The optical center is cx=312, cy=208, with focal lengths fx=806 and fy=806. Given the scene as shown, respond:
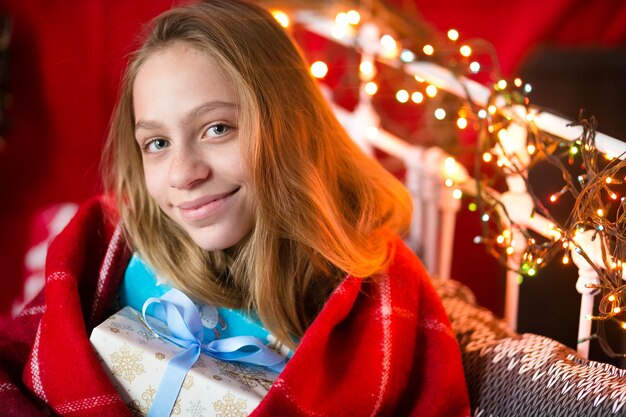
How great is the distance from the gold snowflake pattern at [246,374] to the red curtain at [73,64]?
1.73 meters

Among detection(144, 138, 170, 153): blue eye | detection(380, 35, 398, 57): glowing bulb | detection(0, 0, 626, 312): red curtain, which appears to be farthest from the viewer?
detection(0, 0, 626, 312): red curtain

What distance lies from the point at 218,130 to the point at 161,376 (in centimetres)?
33

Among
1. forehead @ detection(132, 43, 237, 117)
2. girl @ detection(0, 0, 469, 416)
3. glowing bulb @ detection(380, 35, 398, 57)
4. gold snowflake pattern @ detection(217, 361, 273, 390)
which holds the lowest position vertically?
gold snowflake pattern @ detection(217, 361, 273, 390)

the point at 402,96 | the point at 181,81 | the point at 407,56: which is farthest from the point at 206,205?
the point at 407,56

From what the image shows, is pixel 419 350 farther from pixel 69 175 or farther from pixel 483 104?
pixel 69 175

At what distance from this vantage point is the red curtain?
8.79ft

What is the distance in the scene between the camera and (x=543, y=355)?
1052 millimetres

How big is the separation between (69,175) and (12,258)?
0.35 m

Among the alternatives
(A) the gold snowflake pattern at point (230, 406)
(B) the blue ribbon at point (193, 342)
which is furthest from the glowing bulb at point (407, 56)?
(A) the gold snowflake pattern at point (230, 406)

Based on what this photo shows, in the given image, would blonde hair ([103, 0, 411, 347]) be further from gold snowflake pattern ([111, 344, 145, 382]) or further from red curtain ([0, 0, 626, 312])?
red curtain ([0, 0, 626, 312])

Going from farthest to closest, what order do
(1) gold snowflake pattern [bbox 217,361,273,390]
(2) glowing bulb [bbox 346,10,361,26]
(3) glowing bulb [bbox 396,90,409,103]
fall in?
(2) glowing bulb [bbox 346,10,361,26] < (3) glowing bulb [bbox 396,90,409,103] < (1) gold snowflake pattern [bbox 217,361,273,390]

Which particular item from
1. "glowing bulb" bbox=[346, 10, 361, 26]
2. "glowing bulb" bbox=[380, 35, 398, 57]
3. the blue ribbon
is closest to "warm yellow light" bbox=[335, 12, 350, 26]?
"glowing bulb" bbox=[346, 10, 361, 26]

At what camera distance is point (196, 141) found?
1077 mm

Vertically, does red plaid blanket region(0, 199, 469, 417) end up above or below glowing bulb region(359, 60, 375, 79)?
below
